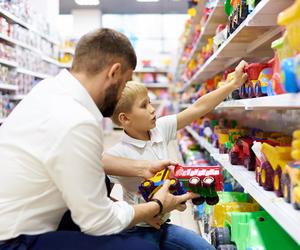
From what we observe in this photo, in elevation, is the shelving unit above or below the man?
above

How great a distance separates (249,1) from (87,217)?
1225 millimetres

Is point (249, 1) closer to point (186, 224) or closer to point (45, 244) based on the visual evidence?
point (45, 244)

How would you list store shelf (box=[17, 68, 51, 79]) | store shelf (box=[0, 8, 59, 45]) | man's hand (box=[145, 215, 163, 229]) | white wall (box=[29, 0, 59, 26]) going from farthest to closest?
white wall (box=[29, 0, 59, 26]) → store shelf (box=[17, 68, 51, 79]) → store shelf (box=[0, 8, 59, 45]) → man's hand (box=[145, 215, 163, 229])

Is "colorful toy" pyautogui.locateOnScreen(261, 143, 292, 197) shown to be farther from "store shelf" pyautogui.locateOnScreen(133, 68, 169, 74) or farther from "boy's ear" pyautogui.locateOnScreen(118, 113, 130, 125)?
"store shelf" pyautogui.locateOnScreen(133, 68, 169, 74)

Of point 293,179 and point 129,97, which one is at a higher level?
point 129,97

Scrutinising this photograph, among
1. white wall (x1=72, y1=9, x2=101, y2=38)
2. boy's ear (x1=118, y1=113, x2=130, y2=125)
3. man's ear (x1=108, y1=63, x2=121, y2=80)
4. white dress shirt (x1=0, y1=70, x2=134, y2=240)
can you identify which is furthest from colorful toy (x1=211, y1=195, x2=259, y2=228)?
white wall (x1=72, y1=9, x2=101, y2=38)

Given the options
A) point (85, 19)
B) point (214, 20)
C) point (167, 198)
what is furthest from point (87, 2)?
point (167, 198)

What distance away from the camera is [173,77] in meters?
13.1

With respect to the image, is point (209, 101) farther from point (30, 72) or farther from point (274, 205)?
point (30, 72)

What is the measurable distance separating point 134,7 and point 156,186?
488 inches

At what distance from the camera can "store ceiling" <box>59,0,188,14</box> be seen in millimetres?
12828

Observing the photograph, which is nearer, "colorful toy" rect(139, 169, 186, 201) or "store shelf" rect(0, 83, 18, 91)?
"colorful toy" rect(139, 169, 186, 201)

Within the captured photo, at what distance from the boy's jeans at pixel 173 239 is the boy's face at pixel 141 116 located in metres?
0.52

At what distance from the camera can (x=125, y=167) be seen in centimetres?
196
